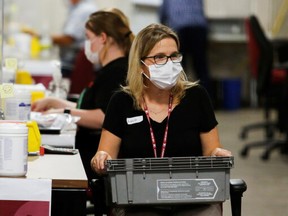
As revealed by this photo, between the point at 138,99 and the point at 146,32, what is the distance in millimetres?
291

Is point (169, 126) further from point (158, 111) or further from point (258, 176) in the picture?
point (258, 176)

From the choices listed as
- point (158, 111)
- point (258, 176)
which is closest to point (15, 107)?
point (158, 111)

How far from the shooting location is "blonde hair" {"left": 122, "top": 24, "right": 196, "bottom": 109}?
323 centimetres

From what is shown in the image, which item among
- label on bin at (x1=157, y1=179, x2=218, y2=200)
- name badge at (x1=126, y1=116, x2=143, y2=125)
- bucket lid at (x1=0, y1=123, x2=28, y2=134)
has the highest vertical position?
bucket lid at (x1=0, y1=123, x2=28, y2=134)

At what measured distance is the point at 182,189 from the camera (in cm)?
273

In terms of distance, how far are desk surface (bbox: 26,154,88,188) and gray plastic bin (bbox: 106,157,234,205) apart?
0.45 ft

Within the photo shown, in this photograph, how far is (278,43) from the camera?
1032 cm

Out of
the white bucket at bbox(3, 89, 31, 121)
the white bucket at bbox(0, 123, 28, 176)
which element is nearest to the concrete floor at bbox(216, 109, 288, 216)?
the white bucket at bbox(3, 89, 31, 121)

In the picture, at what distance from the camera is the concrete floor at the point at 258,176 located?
17.2 ft

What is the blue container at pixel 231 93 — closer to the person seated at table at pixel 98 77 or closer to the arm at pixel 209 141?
the person seated at table at pixel 98 77

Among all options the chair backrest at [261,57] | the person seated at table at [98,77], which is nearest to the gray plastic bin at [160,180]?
the person seated at table at [98,77]

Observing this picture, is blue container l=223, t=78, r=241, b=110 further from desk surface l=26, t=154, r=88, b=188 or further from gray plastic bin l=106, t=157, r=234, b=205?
gray plastic bin l=106, t=157, r=234, b=205

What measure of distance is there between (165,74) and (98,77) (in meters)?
0.97

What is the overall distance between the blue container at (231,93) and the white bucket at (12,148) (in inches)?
366
